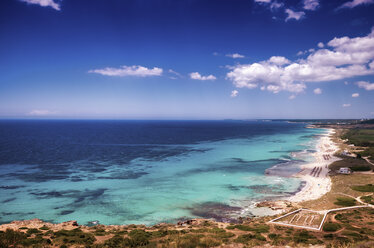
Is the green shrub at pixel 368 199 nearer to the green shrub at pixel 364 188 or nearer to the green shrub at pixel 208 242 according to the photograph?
the green shrub at pixel 364 188

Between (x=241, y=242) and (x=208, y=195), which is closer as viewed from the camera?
(x=241, y=242)

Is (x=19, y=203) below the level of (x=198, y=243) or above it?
below

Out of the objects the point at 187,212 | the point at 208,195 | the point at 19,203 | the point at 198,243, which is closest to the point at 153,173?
the point at 208,195

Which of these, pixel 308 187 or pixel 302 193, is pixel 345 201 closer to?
pixel 302 193

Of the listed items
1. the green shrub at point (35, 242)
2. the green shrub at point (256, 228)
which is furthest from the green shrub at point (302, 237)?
the green shrub at point (35, 242)

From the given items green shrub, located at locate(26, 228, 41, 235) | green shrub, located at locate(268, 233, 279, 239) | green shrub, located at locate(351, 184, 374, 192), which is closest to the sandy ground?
green shrub, located at locate(351, 184, 374, 192)

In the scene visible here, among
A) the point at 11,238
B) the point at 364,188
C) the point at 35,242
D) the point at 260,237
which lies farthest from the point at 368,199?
the point at 11,238

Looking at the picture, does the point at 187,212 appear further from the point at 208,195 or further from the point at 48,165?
the point at 48,165

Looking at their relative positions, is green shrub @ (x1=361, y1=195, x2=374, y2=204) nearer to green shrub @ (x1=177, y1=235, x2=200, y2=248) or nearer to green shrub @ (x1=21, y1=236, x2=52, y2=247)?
green shrub @ (x1=177, y1=235, x2=200, y2=248)

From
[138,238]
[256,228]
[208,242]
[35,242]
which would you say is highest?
[35,242]
